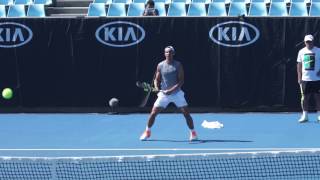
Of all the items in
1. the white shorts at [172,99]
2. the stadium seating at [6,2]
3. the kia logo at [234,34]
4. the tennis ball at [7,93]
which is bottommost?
the tennis ball at [7,93]

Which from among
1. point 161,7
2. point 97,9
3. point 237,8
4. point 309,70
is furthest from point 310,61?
point 97,9

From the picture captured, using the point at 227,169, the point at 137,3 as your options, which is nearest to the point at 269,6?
the point at 137,3

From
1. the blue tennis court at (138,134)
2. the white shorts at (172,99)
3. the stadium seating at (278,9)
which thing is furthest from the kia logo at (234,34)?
the white shorts at (172,99)

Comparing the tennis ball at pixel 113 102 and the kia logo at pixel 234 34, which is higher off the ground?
the kia logo at pixel 234 34

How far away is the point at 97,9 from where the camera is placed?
18.3 m

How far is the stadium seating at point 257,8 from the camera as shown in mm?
17312

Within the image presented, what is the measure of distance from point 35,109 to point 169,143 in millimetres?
4910

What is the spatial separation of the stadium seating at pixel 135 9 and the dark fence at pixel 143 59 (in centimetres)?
333

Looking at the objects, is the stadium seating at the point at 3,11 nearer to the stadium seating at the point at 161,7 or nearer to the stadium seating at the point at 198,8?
the stadium seating at the point at 198,8

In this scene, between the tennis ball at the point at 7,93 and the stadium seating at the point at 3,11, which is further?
the stadium seating at the point at 3,11

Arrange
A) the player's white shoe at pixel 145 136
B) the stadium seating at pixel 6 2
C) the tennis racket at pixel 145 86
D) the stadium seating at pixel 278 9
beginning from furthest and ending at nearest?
the stadium seating at pixel 6 2
the stadium seating at pixel 278 9
the tennis racket at pixel 145 86
the player's white shoe at pixel 145 136

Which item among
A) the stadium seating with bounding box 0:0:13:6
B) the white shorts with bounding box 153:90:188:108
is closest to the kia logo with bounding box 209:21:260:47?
the white shorts with bounding box 153:90:188:108

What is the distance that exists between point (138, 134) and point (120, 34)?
315 centimetres

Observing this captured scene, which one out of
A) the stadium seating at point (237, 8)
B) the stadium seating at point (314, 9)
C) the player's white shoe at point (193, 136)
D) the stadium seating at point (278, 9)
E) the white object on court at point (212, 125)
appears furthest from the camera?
the stadium seating at point (237, 8)
